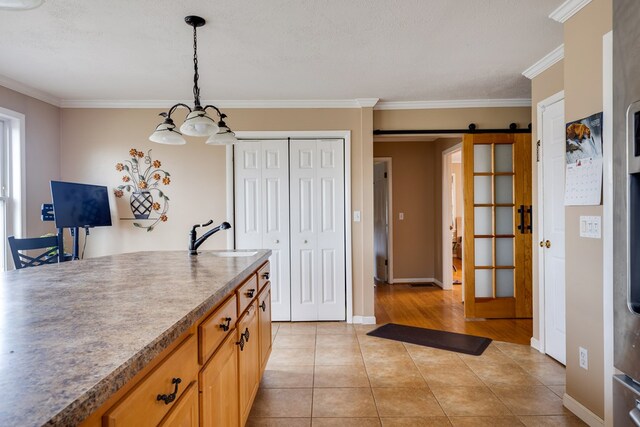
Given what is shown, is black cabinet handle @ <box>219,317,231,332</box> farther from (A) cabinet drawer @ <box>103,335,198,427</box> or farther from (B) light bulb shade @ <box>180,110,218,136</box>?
(B) light bulb shade @ <box>180,110,218,136</box>

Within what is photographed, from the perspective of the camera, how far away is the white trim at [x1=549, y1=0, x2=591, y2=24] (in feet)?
6.70

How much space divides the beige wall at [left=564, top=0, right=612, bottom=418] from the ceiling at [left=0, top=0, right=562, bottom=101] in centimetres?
28

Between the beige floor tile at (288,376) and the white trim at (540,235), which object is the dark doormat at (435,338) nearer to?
the white trim at (540,235)

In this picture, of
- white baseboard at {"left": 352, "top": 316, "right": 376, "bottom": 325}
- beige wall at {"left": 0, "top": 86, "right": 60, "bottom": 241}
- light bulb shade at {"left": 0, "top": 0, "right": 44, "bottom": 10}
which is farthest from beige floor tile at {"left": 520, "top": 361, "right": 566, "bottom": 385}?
beige wall at {"left": 0, "top": 86, "right": 60, "bottom": 241}

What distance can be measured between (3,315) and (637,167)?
1.76 meters

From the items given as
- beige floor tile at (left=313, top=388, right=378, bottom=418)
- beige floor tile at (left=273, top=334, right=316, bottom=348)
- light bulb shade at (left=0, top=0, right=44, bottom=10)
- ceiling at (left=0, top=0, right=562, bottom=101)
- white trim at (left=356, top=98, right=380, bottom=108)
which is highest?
ceiling at (left=0, top=0, right=562, bottom=101)

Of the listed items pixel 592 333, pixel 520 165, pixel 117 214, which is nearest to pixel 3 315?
pixel 592 333

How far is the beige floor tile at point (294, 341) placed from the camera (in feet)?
10.6


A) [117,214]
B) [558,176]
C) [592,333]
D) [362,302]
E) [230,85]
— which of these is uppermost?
[230,85]

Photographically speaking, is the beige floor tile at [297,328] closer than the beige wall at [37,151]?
No

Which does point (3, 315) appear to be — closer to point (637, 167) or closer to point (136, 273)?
point (136, 273)

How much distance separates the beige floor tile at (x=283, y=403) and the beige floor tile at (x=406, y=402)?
0.44m

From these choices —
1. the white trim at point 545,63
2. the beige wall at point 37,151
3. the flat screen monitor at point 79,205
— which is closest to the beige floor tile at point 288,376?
the flat screen monitor at point 79,205

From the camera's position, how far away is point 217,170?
3.88 m
